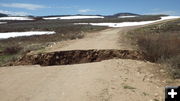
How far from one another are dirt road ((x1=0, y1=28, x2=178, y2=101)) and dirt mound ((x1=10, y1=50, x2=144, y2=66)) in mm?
2798

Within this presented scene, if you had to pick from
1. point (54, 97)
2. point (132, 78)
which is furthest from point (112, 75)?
point (54, 97)

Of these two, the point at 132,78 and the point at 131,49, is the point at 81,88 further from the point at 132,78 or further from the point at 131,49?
the point at 131,49

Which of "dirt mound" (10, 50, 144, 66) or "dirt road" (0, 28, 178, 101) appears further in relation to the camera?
"dirt mound" (10, 50, 144, 66)

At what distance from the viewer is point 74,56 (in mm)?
19000

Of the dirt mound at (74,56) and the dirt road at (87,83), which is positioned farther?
the dirt mound at (74,56)

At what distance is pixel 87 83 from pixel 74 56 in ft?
26.1

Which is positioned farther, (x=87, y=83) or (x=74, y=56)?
(x=74, y=56)

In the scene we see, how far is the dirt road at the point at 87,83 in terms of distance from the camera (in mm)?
9680

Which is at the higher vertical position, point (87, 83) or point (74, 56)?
point (87, 83)

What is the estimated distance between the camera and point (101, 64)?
15.2 m

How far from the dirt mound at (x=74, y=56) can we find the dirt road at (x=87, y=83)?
2.80m

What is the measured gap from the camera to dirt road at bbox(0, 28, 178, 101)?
968 centimetres

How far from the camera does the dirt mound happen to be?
60.4ft

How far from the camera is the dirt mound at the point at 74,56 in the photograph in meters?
18.4
